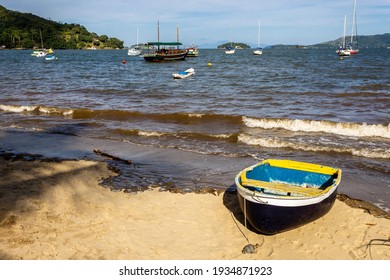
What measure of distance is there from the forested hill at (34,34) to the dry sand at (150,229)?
176 meters

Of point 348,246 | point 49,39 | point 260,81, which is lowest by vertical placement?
point 348,246

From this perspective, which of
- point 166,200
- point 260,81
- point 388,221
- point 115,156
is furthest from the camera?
point 260,81

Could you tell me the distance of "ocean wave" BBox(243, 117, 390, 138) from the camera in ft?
51.8

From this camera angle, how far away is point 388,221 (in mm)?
7789

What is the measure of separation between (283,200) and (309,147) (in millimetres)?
7734

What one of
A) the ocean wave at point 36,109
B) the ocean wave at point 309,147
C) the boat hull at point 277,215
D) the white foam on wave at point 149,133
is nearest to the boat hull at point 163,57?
the ocean wave at point 36,109

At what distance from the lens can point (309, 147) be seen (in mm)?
13703

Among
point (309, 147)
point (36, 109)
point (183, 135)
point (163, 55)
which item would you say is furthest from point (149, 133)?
point (163, 55)

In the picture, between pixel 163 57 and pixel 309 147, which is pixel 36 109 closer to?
pixel 309 147

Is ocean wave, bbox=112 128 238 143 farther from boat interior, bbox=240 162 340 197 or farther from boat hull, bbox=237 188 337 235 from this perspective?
boat hull, bbox=237 188 337 235

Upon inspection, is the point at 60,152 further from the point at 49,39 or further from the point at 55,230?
the point at 49,39

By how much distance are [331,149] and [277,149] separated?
1.96m

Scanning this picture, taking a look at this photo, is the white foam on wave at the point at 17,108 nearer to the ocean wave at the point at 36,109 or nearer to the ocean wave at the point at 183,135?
the ocean wave at the point at 36,109

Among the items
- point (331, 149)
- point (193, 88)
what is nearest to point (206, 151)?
point (331, 149)
